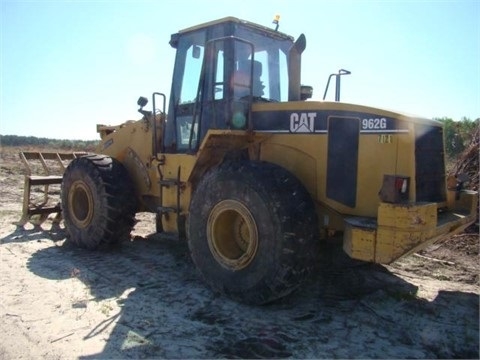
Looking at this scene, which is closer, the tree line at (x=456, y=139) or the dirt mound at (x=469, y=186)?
the dirt mound at (x=469, y=186)

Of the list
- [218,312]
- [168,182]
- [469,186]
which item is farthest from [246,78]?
[469,186]

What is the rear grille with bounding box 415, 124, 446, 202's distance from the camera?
14.9ft

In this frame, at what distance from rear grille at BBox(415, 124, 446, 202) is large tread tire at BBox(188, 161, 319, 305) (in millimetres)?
1131

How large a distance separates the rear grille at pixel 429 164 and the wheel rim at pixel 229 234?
1.76 meters

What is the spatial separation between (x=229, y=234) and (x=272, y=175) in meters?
0.93

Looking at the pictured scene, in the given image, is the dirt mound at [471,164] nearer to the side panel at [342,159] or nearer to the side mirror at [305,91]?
the side mirror at [305,91]

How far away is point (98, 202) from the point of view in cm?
668

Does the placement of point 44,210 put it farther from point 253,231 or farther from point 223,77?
point 253,231

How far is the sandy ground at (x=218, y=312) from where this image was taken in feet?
12.1

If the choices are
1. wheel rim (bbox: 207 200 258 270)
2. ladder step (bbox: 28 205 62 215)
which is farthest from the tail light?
ladder step (bbox: 28 205 62 215)

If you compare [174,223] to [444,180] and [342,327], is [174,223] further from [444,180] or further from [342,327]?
[444,180]

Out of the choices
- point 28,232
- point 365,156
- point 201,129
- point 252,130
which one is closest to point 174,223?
point 201,129

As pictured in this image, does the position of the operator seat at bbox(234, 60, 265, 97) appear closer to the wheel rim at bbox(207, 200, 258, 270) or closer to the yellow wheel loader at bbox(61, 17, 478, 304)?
the yellow wheel loader at bbox(61, 17, 478, 304)

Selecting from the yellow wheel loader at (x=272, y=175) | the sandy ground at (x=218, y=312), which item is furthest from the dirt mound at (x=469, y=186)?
the yellow wheel loader at (x=272, y=175)
